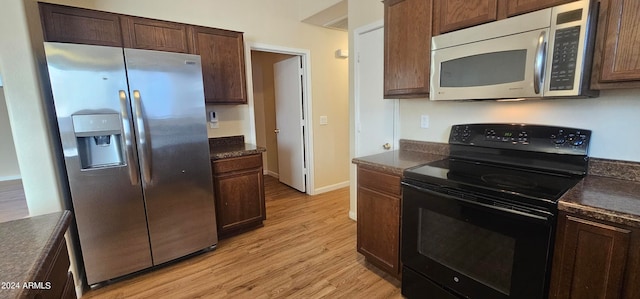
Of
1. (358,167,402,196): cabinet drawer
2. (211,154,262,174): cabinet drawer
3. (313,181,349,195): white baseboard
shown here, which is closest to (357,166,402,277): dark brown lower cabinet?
(358,167,402,196): cabinet drawer

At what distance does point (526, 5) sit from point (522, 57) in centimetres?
27

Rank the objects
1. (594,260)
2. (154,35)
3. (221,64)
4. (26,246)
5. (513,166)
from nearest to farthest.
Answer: (26,246), (594,260), (513,166), (154,35), (221,64)

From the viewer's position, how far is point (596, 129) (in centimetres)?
150

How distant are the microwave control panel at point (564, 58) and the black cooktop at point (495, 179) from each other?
19.0 inches

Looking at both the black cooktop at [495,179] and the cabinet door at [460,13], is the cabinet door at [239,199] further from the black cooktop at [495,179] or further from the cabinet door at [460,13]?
the cabinet door at [460,13]

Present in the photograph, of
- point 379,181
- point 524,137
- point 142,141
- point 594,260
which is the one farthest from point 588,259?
point 142,141

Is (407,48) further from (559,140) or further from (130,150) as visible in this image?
(130,150)

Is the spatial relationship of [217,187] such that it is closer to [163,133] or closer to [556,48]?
[163,133]

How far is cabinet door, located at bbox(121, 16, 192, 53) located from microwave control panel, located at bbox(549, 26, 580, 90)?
283cm

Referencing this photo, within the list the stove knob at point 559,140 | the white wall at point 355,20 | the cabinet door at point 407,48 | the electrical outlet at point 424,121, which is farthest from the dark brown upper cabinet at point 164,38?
the stove knob at point 559,140

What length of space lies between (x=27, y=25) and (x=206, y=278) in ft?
6.91

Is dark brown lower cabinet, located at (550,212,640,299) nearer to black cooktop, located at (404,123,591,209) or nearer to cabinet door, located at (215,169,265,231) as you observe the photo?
black cooktop, located at (404,123,591,209)

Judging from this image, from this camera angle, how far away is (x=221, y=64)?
2.86 metres

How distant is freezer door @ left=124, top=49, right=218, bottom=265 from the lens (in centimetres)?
204
